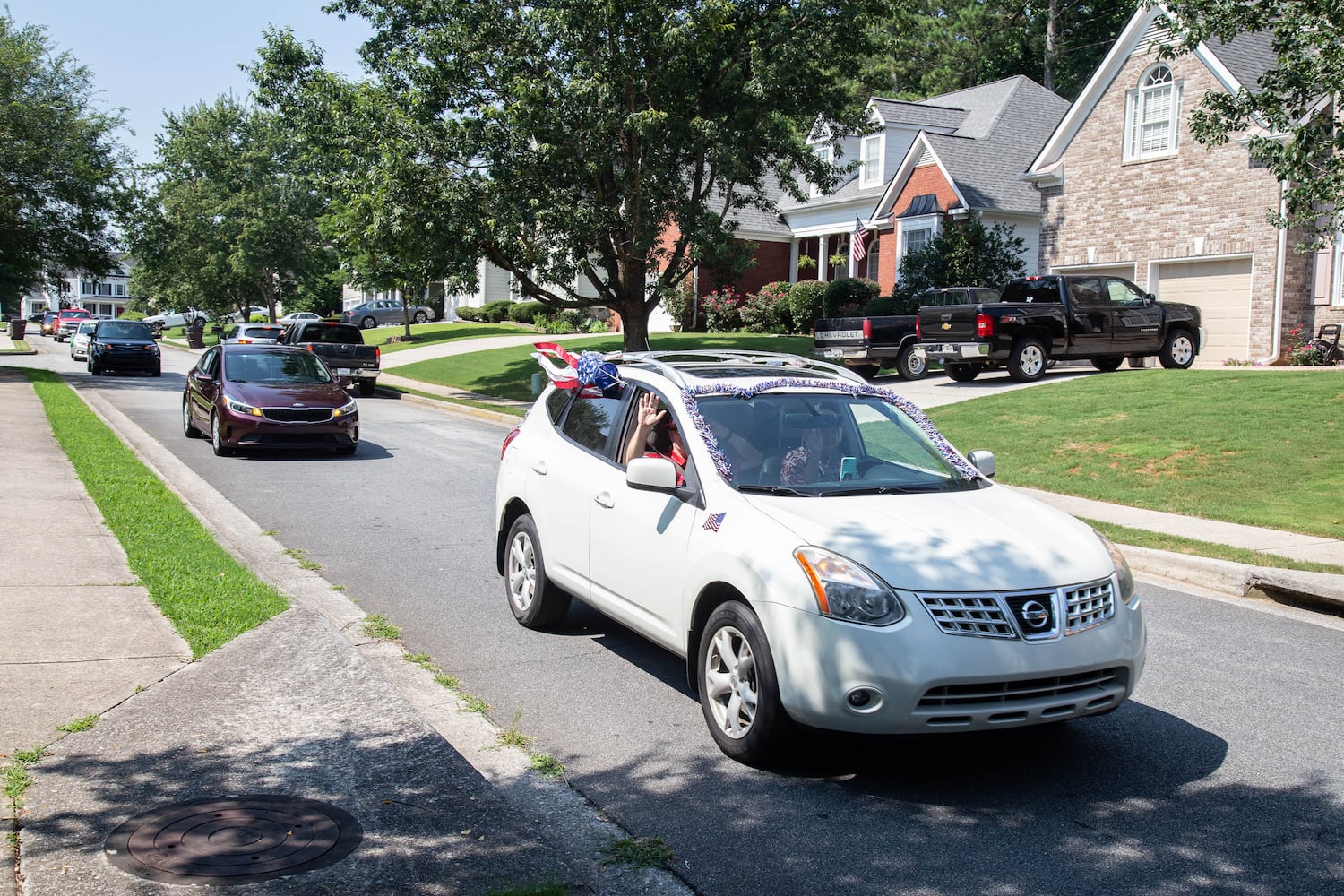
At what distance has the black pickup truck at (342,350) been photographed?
28562mm

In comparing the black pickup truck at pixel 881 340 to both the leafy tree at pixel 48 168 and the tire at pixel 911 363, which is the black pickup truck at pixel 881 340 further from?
the leafy tree at pixel 48 168

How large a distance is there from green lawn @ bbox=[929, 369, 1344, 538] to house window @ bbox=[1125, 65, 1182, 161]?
8.67 m

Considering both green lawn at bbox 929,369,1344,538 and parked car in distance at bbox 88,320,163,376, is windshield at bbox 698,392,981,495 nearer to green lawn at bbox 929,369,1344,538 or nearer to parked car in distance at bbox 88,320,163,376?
green lawn at bbox 929,369,1344,538

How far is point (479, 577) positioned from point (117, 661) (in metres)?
3.08

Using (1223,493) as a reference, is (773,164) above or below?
above

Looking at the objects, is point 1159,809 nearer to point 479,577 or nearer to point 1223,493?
point 479,577

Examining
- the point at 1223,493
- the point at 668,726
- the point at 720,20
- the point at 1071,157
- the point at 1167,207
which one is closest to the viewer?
the point at 668,726

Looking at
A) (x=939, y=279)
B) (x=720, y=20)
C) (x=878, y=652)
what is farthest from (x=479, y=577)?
(x=939, y=279)

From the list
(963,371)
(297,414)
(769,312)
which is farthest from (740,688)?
(769,312)

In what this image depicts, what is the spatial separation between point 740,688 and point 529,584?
256 cm

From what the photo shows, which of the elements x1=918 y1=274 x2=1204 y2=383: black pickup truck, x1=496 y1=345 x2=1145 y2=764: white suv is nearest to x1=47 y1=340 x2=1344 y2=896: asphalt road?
x1=496 y1=345 x2=1145 y2=764: white suv

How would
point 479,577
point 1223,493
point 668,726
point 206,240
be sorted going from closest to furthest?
1. point 668,726
2. point 479,577
3. point 1223,493
4. point 206,240

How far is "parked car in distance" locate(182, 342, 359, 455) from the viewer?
15.5m

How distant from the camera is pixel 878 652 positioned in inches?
176
